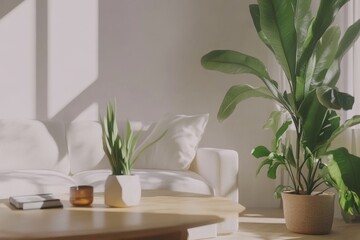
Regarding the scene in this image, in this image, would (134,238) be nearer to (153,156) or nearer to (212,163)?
(212,163)

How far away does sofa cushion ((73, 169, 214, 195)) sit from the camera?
2884mm

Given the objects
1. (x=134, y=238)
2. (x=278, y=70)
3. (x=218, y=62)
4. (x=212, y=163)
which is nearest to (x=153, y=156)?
(x=212, y=163)

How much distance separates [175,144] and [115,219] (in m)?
1.75

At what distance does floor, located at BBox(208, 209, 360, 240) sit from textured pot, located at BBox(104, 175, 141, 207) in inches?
49.9

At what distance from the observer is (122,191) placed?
1912mm

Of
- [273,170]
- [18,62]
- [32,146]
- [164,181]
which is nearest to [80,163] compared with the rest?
[32,146]

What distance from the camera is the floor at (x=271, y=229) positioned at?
313 cm

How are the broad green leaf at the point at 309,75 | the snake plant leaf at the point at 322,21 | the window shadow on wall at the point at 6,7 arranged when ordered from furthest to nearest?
the window shadow on wall at the point at 6,7 → the broad green leaf at the point at 309,75 → the snake plant leaf at the point at 322,21

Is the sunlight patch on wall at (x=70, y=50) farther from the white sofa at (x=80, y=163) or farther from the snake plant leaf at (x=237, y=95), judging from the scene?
the snake plant leaf at (x=237, y=95)

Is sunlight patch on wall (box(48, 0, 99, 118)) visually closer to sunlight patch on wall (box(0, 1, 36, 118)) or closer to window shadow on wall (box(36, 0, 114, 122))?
window shadow on wall (box(36, 0, 114, 122))

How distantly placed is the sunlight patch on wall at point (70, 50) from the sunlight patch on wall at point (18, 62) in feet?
0.44

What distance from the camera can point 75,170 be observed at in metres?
3.45

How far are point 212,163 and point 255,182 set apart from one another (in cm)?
121

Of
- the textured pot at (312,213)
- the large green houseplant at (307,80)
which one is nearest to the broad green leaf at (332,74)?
the large green houseplant at (307,80)
